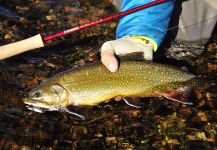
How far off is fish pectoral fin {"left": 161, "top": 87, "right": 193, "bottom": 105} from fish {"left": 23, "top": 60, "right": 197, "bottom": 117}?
9cm

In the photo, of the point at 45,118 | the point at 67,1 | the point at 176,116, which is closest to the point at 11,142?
the point at 45,118

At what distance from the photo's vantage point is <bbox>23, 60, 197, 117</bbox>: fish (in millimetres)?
4875

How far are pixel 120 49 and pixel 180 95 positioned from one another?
995mm

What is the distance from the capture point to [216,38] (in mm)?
7293

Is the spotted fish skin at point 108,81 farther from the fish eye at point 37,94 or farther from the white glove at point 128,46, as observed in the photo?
the white glove at point 128,46

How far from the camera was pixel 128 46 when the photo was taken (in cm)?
536

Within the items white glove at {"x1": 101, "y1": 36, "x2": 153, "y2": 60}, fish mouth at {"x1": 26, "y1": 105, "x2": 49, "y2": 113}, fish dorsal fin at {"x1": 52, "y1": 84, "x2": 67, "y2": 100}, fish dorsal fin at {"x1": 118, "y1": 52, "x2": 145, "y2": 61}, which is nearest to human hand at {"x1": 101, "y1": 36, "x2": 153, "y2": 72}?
white glove at {"x1": 101, "y1": 36, "x2": 153, "y2": 60}

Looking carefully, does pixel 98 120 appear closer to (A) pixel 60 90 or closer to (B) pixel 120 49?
(A) pixel 60 90

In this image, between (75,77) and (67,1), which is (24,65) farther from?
(67,1)

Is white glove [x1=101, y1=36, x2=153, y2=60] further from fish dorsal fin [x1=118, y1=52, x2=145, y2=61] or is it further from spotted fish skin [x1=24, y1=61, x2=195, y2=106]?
spotted fish skin [x1=24, y1=61, x2=195, y2=106]

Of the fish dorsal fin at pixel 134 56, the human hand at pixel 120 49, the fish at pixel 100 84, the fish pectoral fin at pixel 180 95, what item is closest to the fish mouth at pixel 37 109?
the fish at pixel 100 84

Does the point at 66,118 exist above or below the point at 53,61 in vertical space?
below

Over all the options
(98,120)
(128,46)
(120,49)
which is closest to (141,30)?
(128,46)

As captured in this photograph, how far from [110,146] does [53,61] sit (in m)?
2.36
